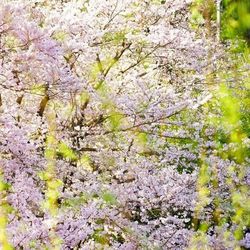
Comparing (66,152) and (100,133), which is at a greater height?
(100,133)

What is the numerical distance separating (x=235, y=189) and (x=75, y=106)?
2.30 metres

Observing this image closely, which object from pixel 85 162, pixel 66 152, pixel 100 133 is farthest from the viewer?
pixel 85 162

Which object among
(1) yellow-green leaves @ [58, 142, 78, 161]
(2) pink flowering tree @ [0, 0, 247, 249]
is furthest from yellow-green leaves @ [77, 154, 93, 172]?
(1) yellow-green leaves @ [58, 142, 78, 161]

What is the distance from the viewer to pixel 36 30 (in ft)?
11.7

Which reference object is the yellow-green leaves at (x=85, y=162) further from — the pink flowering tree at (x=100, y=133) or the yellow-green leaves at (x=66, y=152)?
the yellow-green leaves at (x=66, y=152)

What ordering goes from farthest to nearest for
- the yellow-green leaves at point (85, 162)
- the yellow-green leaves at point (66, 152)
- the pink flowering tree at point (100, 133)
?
the yellow-green leaves at point (85, 162) < the yellow-green leaves at point (66, 152) < the pink flowering tree at point (100, 133)

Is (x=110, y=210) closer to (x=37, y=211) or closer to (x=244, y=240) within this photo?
(x=37, y=211)

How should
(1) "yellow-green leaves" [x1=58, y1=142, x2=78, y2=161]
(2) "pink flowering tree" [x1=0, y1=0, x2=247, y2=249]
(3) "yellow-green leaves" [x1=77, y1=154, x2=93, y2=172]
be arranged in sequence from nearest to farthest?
(2) "pink flowering tree" [x1=0, y1=0, x2=247, y2=249] < (1) "yellow-green leaves" [x1=58, y1=142, x2=78, y2=161] < (3) "yellow-green leaves" [x1=77, y1=154, x2=93, y2=172]

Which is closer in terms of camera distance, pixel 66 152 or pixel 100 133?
pixel 66 152

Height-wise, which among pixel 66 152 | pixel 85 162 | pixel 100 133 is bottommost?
pixel 85 162

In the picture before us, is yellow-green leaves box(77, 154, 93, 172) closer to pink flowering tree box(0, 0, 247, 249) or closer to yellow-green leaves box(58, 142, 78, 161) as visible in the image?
pink flowering tree box(0, 0, 247, 249)

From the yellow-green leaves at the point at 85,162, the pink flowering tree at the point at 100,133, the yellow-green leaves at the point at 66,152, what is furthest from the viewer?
the yellow-green leaves at the point at 85,162

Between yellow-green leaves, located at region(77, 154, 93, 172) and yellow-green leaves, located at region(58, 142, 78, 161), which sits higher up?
yellow-green leaves, located at region(58, 142, 78, 161)

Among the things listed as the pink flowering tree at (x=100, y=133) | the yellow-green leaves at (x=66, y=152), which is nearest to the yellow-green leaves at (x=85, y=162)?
the pink flowering tree at (x=100, y=133)
